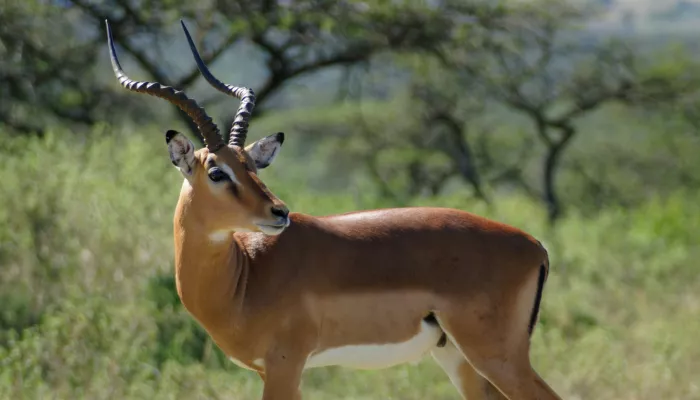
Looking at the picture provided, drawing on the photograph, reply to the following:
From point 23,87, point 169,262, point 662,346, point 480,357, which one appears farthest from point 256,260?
point 23,87

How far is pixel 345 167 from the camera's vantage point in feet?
108

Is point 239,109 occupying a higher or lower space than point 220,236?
higher

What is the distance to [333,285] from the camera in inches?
185

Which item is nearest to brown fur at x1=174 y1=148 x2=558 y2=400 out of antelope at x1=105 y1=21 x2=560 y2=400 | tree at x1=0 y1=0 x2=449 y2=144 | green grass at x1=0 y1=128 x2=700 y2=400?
antelope at x1=105 y1=21 x2=560 y2=400

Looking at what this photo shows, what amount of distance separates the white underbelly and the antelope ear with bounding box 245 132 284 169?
0.81 metres

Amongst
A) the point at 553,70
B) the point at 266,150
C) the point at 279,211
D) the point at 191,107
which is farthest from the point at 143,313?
the point at 553,70

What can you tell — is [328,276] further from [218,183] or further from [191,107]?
[191,107]

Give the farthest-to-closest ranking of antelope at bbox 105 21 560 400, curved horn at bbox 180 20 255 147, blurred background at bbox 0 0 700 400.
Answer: blurred background at bbox 0 0 700 400
curved horn at bbox 180 20 255 147
antelope at bbox 105 21 560 400

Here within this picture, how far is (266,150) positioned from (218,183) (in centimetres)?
40

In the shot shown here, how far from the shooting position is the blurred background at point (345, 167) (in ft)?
23.8

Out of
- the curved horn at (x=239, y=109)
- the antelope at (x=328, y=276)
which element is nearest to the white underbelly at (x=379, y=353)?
the antelope at (x=328, y=276)

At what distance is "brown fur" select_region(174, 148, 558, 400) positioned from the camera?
4566mm

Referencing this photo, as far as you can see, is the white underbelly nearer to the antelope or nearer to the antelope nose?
the antelope

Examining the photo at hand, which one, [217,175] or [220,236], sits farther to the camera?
[220,236]
